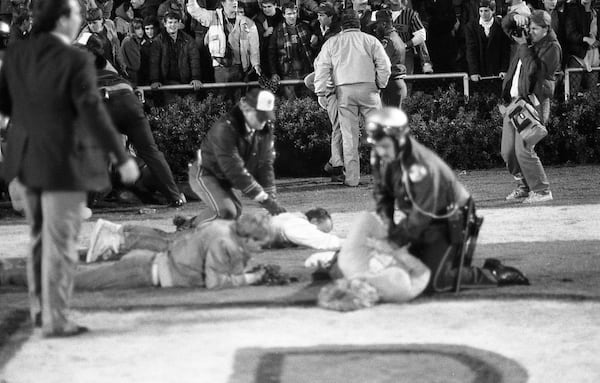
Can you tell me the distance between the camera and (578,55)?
645 inches

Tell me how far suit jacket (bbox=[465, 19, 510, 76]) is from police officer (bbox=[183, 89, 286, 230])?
688 cm

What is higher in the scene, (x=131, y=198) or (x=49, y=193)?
(x=49, y=193)

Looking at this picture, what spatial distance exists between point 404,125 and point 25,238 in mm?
5215

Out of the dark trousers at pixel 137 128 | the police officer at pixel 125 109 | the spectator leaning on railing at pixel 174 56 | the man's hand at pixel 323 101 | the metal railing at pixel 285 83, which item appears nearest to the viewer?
the police officer at pixel 125 109

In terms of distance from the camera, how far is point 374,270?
7.66 m

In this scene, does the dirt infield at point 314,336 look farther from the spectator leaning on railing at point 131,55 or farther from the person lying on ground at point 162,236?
the spectator leaning on railing at point 131,55

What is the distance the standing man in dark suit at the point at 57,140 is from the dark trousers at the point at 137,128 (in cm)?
548

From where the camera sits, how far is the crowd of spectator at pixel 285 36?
15.8 meters

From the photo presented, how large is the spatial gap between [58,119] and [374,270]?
250 centimetres

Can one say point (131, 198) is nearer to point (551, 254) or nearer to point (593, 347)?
point (551, 254)

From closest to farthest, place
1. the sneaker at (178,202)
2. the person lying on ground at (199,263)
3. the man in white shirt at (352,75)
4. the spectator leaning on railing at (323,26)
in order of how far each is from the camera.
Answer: the person lying on ground at (199,263)
the sneaker at (178,202)
the man in white shirt at (352,75)
the spectator leaning on railing at (323,26)

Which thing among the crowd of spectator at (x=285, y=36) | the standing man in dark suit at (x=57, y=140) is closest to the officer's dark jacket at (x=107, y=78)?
the crowd of spectator at (x=285, y=36)

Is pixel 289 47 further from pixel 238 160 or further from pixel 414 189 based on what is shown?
pixel 414 189

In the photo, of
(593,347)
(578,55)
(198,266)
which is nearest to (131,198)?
(198,266)
